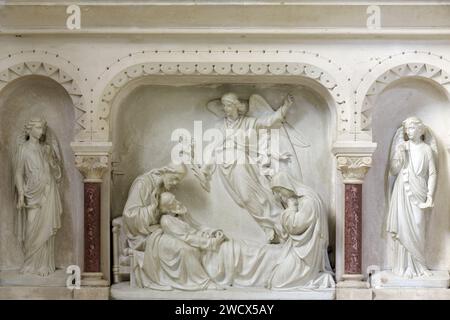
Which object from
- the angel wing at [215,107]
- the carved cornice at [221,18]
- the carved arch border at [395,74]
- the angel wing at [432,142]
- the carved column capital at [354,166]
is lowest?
the carved column capital at [354,166]

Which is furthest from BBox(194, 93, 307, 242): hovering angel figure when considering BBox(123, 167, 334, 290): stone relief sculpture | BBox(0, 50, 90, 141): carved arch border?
BBox(0, 50, 90, 141): carved arch border

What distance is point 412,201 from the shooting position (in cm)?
872

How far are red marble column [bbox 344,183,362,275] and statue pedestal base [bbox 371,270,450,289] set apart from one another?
172 mm

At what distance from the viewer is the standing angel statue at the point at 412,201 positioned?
8703 millimetres

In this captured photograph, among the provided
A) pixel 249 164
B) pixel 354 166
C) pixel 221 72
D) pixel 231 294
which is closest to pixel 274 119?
pixel 249 164

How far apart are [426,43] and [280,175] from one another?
163 cm

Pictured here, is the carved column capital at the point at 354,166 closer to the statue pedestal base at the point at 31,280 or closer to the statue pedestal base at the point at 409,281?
the statue pedestal base at the point at 409,281

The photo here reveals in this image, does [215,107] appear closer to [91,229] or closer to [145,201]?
[145,201]

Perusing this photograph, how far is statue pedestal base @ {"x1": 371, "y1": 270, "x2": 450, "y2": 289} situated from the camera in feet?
28.5

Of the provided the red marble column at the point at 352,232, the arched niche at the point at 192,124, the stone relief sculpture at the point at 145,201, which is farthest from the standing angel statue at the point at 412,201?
the stone relief sculpture at the point at 145,201

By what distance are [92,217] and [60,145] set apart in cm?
72

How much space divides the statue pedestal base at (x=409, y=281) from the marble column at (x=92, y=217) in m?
2.24

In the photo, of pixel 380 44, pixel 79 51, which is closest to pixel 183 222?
pixel 79 51

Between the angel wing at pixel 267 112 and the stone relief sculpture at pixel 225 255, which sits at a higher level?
the angel wing at pixel 267 112
